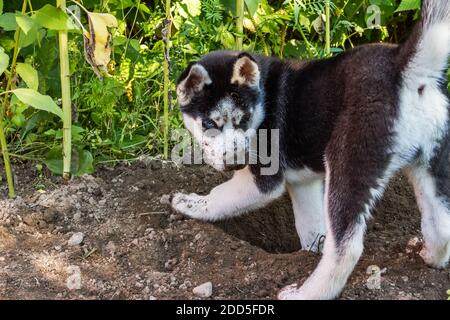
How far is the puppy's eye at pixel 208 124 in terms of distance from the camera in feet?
16.4

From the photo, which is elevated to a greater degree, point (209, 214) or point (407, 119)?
point (407, 119)

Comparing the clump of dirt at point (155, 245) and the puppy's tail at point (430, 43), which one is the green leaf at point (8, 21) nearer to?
the clump of dirt at point (155, 245)

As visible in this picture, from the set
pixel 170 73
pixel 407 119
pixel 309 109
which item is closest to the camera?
pixel 407 119

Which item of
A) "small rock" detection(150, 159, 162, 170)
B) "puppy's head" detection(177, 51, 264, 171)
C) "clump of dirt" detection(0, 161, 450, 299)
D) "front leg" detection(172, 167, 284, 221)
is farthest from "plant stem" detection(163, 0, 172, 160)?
"puppy's head" detection(177, 51, 264, 171)

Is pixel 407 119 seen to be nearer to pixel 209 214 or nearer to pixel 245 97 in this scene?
pixel 245 97

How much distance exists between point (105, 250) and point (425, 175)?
1994mm

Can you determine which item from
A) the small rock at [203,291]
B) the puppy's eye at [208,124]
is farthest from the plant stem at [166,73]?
the small rock at [203,291]

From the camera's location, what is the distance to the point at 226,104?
4992 millimetres

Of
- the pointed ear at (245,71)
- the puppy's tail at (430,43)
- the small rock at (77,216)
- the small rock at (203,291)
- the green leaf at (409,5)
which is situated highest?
the puppy's tail at (430,43)

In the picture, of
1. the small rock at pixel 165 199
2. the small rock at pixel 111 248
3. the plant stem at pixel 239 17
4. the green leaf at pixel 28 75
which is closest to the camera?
the small rock at pixel 111 248

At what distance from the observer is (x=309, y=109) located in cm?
488

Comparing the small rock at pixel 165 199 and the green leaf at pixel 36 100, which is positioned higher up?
the green leaf at pixel 36 100

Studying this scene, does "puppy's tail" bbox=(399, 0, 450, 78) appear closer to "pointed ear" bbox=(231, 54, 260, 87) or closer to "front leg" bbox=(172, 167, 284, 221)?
"pointed ear" bbox=(231, 54, 260, 87)
